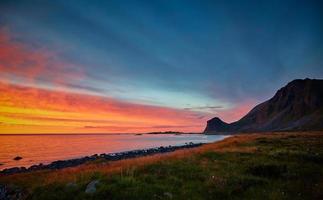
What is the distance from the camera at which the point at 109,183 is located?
15.3m

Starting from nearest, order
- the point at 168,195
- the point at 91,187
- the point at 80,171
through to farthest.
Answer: the point at 168,195 < the point at 91,187 < the point at 80,171

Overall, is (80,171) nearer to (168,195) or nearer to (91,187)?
(91,187)

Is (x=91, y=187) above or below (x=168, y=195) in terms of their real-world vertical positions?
above

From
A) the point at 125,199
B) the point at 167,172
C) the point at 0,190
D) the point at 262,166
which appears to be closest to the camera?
the point at 125,199

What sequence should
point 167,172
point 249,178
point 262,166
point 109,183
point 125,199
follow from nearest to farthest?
point 125,199 → point 109,183 → point 249,178 → point 167,172 → point 262,166

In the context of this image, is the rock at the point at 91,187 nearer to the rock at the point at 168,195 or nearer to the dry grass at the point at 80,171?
the dry grass at the point at 80,171

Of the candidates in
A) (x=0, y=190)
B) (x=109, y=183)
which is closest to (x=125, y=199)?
(x=109, y=183)

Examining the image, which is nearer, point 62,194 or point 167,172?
point 62,194

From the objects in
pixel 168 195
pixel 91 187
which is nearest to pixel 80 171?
pixel 91 187

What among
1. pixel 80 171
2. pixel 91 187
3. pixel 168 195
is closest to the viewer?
pixel 168 195

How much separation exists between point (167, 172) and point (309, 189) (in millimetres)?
9353

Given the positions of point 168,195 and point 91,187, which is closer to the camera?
point 168,195

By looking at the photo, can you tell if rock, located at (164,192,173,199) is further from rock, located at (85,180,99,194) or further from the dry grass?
the dry grass

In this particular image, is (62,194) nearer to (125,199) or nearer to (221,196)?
(125,199)
